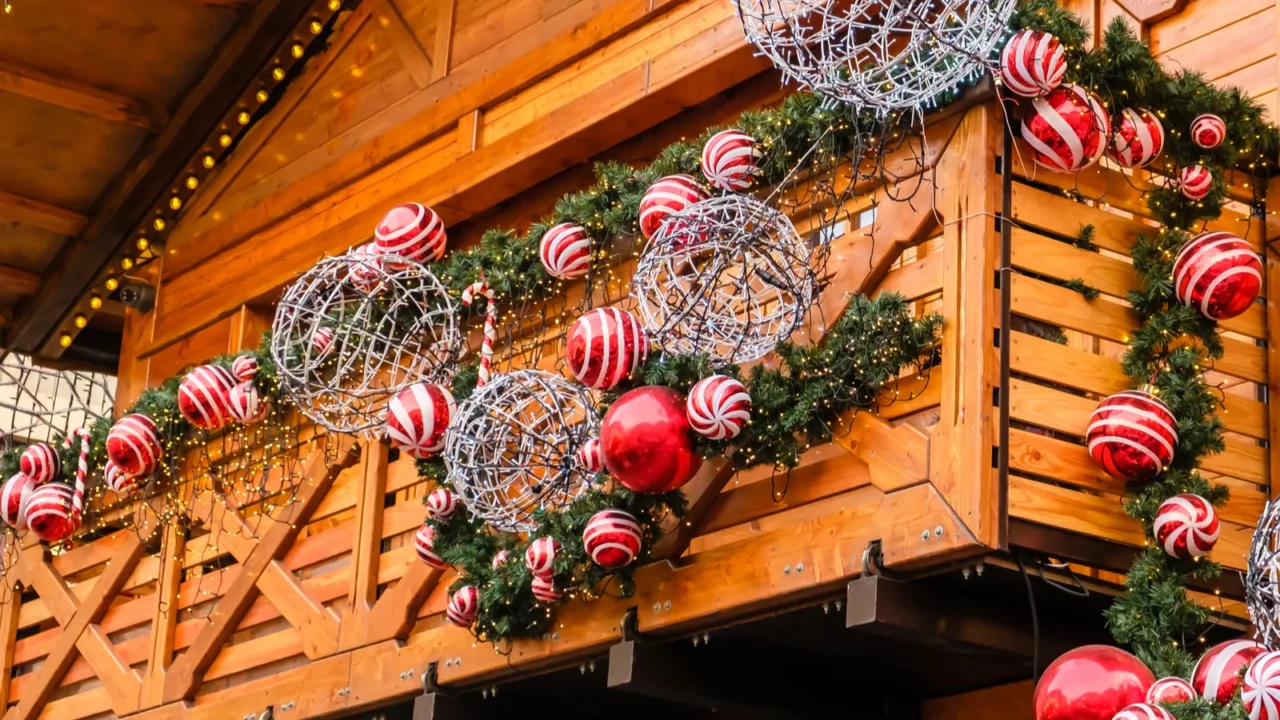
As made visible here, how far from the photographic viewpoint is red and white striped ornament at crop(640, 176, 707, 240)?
21.0ft

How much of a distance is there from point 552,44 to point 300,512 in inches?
91.7

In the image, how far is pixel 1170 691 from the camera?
5.01m

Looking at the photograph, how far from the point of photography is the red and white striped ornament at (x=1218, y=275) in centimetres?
583

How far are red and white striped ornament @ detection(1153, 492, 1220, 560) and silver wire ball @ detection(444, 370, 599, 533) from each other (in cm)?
187

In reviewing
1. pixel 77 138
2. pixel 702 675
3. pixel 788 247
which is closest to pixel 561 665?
pixel 702 675

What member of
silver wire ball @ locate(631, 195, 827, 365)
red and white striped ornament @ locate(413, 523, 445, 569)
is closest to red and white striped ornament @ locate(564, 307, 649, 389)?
silver wire ball @ locate(631, 195, 827, 365)

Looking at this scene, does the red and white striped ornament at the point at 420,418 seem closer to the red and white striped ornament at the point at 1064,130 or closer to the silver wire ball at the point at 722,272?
the silver wire ball at the point at 722,272

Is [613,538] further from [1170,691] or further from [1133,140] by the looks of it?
[1133,140]

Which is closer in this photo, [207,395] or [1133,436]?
[1133,436]

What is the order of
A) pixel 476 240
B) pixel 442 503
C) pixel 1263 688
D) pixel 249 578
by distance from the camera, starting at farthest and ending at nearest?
pixel 476 240 < pixel 249 578 < pixel 442 503 < pixel 1263 688

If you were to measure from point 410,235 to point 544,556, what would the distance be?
1592 mm

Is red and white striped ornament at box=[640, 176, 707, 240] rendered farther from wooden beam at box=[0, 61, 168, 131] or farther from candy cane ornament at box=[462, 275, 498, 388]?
wooden beam at box=[0, 61, 168, 131]

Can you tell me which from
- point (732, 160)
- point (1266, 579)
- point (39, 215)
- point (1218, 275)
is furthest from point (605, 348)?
point (39, 215)

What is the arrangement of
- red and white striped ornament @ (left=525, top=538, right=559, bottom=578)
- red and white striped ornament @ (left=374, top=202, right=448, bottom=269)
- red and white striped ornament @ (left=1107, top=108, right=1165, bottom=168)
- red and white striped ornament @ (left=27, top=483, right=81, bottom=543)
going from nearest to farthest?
red and white striped ornament @ (left=1107, top=108, right=1165, bottom=168)
red and white striped ornament @ (left=525, top=538, right=559, bottom=578)
red and white striped ornament @ (left=374, top=202, right=448, bottom=269)
red and white striped ornament @ (left=27, top=483, right=81, bottom=543)
